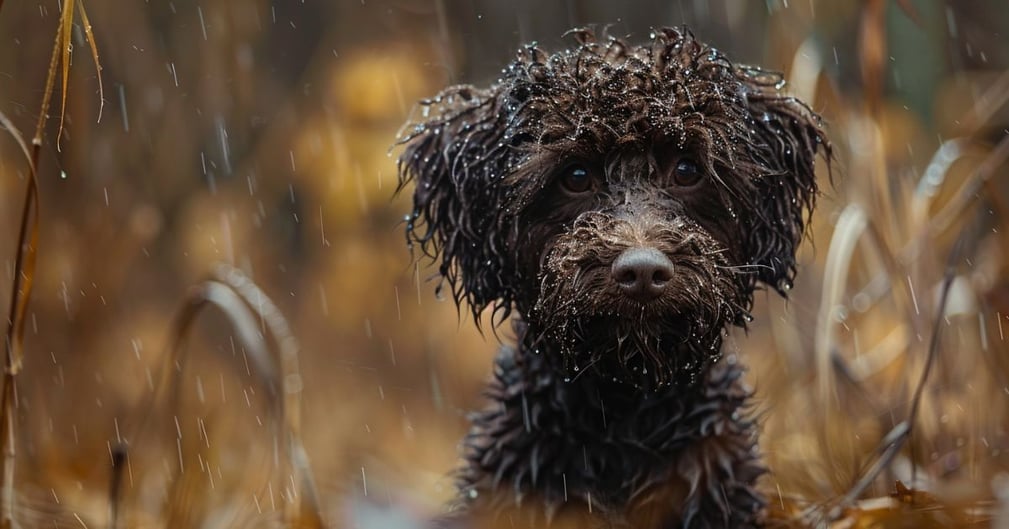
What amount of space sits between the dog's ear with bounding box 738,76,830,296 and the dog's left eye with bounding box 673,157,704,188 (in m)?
0.20

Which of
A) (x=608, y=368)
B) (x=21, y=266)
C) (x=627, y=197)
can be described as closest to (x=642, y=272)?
(x=627, y=197)

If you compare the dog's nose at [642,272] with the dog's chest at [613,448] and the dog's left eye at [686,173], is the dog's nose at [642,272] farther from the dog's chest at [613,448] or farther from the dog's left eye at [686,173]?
the dog's chest at [613,448]

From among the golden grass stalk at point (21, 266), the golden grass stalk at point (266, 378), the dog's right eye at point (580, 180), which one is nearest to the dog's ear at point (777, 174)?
the dog's right eye at point (580, 180)

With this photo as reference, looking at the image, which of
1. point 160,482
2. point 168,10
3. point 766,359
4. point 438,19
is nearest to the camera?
point 160,482

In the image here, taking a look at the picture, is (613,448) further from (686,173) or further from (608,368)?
(686,173)

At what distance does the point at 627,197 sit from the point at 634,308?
0.43 metres

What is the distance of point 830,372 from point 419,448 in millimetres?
3481

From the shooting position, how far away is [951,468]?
12.3 ft

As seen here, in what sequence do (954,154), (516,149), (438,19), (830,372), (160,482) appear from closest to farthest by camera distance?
(516,149), (830,372), (954,154), (160,482), (438,19)

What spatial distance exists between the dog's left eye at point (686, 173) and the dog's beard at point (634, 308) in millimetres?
257

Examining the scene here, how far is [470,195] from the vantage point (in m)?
3.71

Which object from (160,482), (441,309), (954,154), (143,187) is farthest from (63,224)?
(954,154)

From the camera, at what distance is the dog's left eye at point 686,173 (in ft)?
11.3

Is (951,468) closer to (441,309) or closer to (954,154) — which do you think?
(954,154)
